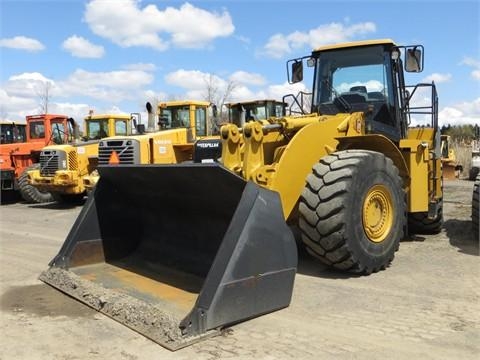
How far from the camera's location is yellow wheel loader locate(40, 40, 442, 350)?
13.8ft

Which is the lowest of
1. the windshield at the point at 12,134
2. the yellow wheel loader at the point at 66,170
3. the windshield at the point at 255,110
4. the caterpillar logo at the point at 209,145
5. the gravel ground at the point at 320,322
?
the gravel ground at the point at 320,322

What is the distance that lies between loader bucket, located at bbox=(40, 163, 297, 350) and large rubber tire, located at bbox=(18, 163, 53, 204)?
1004cm

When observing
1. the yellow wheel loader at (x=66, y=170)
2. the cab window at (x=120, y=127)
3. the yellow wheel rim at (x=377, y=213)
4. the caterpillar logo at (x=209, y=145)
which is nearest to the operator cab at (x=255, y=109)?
the caterpillar logo at (x=209, y=145)

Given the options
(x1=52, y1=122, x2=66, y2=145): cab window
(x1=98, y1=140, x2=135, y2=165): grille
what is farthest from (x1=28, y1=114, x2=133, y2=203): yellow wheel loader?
(x1=52, y1=122, x2=66, y2=145): cab window

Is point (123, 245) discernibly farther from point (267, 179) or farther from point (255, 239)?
point (255, 239)

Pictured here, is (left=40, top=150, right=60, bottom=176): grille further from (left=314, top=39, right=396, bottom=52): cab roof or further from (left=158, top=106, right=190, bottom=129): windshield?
(left=314, top=39, right=396, bottom=52): cab roof

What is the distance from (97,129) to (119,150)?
143 inches

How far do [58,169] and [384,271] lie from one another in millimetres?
10232

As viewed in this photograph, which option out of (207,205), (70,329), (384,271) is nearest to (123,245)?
(207,205)

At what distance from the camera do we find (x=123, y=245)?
6.16 m

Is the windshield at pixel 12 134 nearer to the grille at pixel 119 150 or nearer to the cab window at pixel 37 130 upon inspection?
the cab window at pixel 37 130

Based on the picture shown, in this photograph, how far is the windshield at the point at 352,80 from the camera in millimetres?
7094

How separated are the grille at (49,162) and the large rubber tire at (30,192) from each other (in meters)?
1.06

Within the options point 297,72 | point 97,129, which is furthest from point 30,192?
point 297,72
